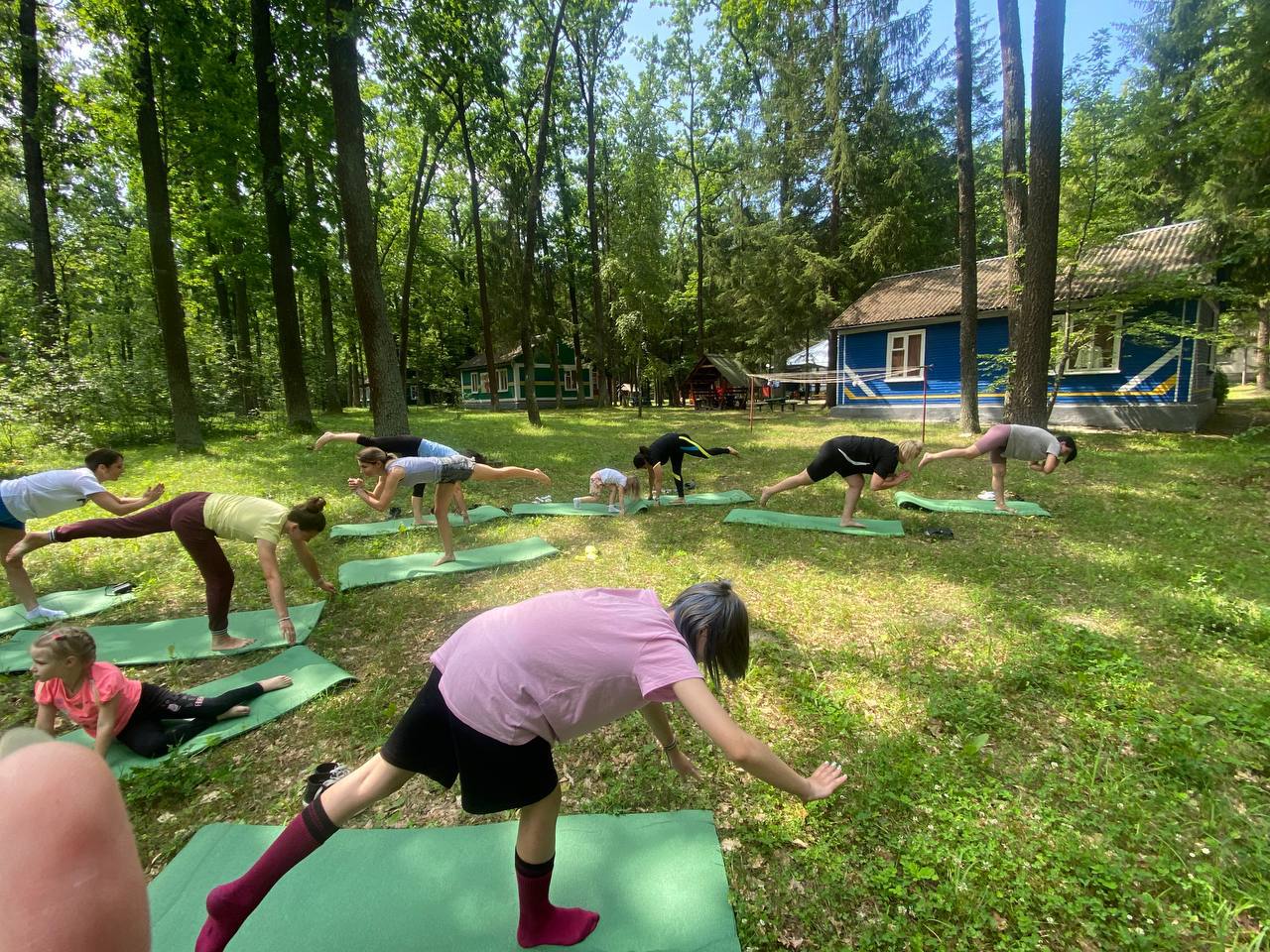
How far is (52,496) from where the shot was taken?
184 inches

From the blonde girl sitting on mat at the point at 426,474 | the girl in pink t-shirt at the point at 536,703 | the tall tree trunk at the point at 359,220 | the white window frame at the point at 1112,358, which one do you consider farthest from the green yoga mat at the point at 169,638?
the white window frame at the point at 1112,358

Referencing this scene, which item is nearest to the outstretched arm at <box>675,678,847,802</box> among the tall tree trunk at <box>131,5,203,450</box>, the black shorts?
the black shorts

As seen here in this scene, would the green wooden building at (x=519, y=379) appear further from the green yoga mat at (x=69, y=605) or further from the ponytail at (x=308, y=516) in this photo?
the ponytail at (x=308, y=516)

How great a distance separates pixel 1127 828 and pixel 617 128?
3220 centimetres

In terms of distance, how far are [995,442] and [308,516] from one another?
7.97 metres

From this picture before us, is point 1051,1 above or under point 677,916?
above

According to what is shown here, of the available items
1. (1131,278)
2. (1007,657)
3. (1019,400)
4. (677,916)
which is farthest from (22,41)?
(1131,278)

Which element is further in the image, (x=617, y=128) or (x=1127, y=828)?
(x=617, y=128)

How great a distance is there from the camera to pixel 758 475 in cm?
1059

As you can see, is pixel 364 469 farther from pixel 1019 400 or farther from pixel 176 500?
pixel 1019 400

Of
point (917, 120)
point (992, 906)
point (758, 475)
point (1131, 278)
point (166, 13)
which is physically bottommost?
point (992, 906)

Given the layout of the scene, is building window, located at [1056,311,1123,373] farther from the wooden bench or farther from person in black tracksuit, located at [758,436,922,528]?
the wooden bench

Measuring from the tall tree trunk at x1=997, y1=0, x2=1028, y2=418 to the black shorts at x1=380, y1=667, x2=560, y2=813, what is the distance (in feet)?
42.7

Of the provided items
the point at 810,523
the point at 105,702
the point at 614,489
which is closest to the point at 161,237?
the point at 614,489
